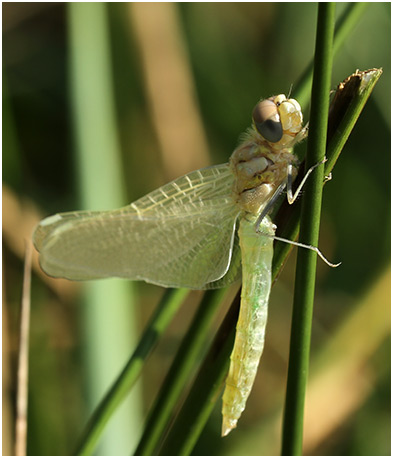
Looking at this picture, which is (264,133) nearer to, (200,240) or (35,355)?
(200,240)

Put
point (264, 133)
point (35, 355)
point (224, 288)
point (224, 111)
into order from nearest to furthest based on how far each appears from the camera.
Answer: point (224, 288) < point (264, 133) < point (35, 355) < point (224, 111)

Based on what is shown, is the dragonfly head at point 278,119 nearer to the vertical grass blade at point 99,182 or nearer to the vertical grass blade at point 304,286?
the vertical grass blade at point 304,286

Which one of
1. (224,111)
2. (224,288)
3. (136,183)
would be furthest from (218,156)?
(224,288)

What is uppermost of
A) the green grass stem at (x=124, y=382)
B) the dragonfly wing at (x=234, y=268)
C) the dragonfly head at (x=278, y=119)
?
the dragonfly head at (x=278, y=119)

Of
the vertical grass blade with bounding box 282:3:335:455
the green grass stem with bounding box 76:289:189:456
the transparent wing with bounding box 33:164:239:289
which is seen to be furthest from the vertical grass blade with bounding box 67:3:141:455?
the vertical grass blade with bounding box 282:3:335:455

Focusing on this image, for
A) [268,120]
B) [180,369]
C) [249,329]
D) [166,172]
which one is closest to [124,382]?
[180,369]

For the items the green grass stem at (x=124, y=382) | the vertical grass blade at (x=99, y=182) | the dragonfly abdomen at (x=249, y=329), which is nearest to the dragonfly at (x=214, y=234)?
the dragonfly abdomen at (x=249, y=329)
